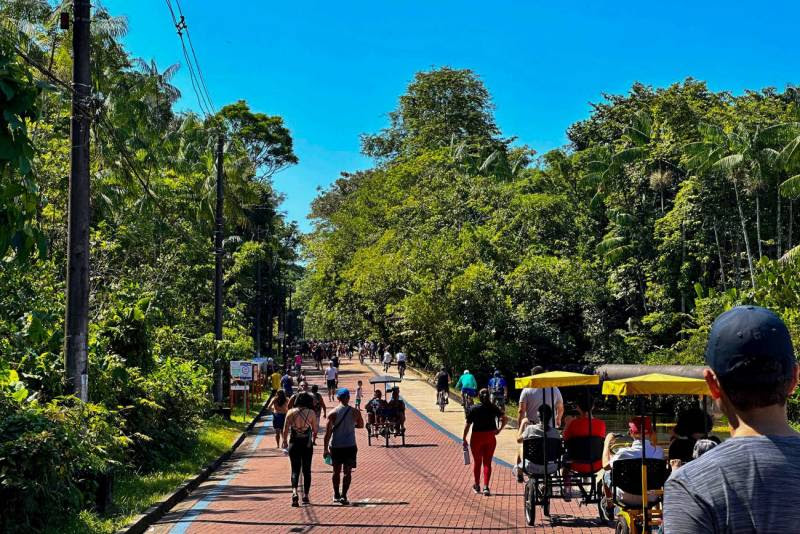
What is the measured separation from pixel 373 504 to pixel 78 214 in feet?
19.4

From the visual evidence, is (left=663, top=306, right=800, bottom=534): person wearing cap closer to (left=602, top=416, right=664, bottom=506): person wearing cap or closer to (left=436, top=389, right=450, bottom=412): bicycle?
(left=602, top=416, right=664, bottom=506): person wearing cap

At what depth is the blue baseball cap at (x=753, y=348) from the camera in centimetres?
230

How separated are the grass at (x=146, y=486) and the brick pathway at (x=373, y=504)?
0.44 metres

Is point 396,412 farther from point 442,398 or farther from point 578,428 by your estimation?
point 578,428

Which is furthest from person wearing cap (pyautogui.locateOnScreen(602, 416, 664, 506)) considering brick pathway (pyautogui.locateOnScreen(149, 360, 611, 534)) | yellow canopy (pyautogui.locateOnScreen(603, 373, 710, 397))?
brick pathway (pyautogui.locateOnScreen(149, 360, 611, 534))

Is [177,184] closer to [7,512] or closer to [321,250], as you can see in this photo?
[7,512]

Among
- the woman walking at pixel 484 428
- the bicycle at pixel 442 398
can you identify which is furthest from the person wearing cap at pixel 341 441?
the bicycle at pixel 442 398

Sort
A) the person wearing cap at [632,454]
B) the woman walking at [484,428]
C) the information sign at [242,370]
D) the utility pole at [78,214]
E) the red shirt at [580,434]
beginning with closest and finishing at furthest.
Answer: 1. the person wearing cap at [632,454]
2. the utility pole at [78,214]
3. the red shirt at [580,434]
4. the woman walking at [484,428]
5. the information sign at [242,370]

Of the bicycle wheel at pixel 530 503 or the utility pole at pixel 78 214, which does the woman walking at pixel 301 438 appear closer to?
the utility pole at pixel 78 214

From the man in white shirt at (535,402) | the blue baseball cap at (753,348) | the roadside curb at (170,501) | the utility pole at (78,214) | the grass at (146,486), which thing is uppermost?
the utility pole at (78,214)

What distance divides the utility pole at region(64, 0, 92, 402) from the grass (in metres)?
1.66

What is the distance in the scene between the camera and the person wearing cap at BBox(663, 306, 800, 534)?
7.25ft

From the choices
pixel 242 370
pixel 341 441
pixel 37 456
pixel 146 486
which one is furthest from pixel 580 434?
pixel 242 370

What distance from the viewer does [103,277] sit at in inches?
867
